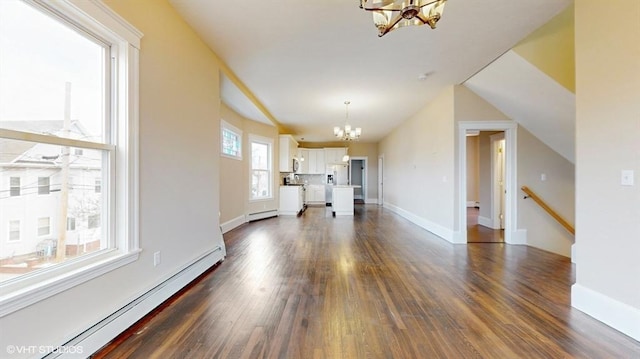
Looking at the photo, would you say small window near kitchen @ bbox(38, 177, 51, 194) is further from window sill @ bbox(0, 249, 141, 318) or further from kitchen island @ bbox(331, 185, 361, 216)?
kitchen island @ bbox(331, 185, 361, 216)

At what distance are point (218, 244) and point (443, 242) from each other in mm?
3752

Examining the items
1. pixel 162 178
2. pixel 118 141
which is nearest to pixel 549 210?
pixel 162 178

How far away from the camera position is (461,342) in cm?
180

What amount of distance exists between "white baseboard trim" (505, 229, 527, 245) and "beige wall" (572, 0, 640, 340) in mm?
2469

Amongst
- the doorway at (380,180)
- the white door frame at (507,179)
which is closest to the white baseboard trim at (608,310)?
the white door frame at (507,179)

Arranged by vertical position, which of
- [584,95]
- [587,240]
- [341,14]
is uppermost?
[341,14]

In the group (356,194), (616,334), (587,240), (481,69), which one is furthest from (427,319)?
(356,194)

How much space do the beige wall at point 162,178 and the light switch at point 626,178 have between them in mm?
3715

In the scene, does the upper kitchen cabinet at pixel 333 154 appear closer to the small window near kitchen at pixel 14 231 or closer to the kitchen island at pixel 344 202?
the kitchen island at pixel 344 202

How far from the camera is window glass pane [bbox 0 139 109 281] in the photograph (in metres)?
1.35

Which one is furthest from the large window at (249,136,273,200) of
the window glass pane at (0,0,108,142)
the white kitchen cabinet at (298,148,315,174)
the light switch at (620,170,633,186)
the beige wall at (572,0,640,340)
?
the light switch at (620,170,633,186)

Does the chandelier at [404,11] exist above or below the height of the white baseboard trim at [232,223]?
above

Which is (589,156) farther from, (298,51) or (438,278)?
(298,51)

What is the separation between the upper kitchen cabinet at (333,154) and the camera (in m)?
11.0
